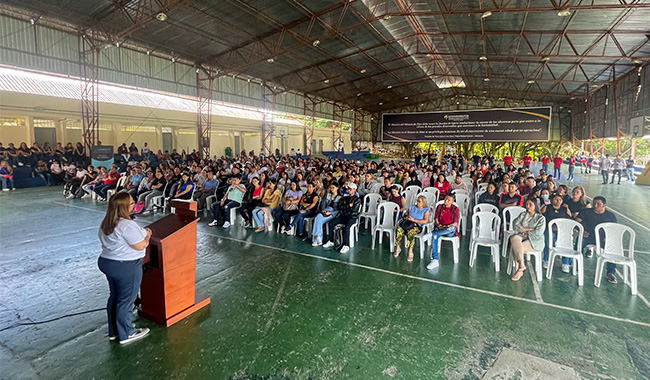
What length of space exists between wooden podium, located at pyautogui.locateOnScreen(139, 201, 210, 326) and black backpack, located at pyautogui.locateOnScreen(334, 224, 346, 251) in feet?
7.60

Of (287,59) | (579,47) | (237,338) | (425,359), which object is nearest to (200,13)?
(287,59)

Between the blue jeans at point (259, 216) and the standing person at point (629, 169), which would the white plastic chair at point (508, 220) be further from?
the standing person at point (629, 169)

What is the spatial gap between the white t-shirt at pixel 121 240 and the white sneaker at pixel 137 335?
0.69 meters

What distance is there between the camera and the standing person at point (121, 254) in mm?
2135

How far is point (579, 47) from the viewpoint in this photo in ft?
39.9

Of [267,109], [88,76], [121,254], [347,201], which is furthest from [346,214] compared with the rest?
[267,109]

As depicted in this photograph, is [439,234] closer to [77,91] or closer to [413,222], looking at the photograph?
[413,222]

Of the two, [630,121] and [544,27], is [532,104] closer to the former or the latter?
[630,121]

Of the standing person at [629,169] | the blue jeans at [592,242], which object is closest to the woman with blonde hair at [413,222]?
the blue jeans at [592,242]

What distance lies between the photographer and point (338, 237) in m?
4.74

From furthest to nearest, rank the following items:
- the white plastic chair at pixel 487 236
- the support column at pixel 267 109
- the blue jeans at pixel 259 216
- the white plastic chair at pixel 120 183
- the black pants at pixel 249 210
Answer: the support column at pixel 267 109, the white plastic chair at pixel 120 183, the black pants at pixel 249 210, the blue jeans at pixel 259 216, the white plastic chair at pixel 487 236

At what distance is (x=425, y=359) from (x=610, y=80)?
20.6m

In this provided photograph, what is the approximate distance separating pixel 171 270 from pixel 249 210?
3.35 metres

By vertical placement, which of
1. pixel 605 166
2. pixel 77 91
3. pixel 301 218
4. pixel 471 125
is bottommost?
pixel 301 218
